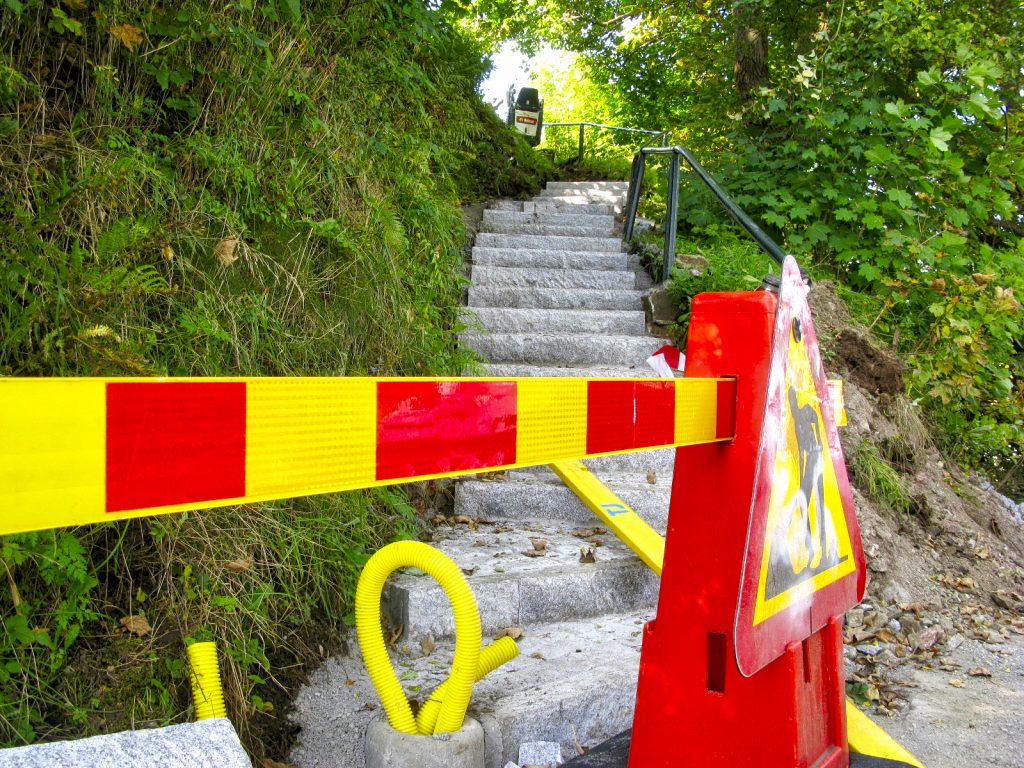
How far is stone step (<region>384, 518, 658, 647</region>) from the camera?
294 cm

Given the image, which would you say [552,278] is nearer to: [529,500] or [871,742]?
[529,500]

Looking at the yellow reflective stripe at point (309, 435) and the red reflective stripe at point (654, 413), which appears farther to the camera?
the red reflective stripe at point (654, 413)

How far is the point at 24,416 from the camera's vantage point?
28.9 inches

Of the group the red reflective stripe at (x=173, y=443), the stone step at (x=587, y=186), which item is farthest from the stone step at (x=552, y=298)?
the red reflective stripe at (x=173, y=443)

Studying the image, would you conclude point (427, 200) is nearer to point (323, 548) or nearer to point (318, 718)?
point (323, 548)

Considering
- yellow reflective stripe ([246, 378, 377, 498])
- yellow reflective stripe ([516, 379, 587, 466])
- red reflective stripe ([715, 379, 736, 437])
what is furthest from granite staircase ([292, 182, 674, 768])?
yellow reflective stripe ([246, 378, 377, 498])

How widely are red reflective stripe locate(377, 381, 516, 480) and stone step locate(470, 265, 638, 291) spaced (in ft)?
17.7

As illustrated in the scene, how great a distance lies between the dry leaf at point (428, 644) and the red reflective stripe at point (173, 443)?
2.06 meters

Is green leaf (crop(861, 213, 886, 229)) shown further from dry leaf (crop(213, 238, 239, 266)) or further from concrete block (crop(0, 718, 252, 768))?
concrete block (crop(0, 718, 252, 768))

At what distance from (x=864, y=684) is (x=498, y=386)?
2.37 m

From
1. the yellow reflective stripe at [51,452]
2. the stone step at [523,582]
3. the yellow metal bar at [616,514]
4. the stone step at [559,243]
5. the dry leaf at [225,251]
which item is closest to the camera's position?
the yellow reflective stripe at [51,452]

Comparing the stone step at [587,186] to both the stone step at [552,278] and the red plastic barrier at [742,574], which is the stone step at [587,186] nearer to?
the stone step at [552,278]

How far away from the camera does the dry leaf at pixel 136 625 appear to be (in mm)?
2104

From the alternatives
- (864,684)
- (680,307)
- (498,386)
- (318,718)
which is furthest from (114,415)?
(680,307)
